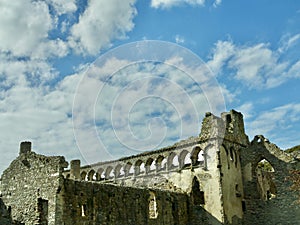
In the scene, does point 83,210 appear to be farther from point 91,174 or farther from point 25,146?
point 91,174

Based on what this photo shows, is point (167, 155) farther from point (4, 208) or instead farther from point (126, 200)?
point (4, 208)

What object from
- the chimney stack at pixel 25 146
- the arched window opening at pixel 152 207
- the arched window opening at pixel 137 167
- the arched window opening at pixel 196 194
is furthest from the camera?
the arched window opening at pixel 137 167

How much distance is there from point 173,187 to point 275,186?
27.7 feet

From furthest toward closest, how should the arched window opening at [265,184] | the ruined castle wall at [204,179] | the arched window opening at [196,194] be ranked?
1. the arched window opening at [265,184]
2. the arched window opening at [196,194]
3. the ruined castle wall at [204,179]

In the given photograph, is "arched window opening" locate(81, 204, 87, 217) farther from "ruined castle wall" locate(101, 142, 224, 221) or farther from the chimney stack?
"ruined castle wall" locate(101, 142, 224, 221)

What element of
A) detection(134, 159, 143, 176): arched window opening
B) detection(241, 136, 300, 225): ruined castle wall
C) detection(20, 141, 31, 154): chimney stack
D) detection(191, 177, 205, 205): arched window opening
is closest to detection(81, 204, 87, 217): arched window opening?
detection(20, 141, 31, 154): chimney stack

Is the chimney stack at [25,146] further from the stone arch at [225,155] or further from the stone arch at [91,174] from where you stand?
the stone arch at [91,174]

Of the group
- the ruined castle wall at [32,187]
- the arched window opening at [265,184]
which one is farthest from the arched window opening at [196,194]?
the ruined castle wall at [32,187]

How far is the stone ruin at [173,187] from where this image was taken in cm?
2239

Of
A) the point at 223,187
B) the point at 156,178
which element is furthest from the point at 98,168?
the point at 223,187

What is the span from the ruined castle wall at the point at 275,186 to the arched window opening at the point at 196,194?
4053 millimetres

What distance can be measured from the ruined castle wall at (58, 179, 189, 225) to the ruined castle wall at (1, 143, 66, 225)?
0.75m

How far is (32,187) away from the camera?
74.6 feet

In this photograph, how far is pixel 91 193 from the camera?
23.8 metres
